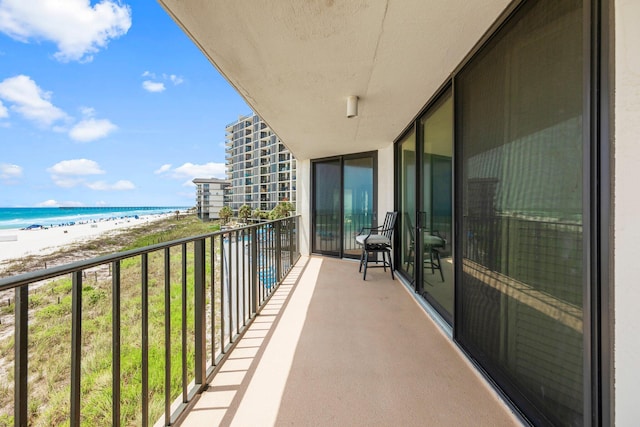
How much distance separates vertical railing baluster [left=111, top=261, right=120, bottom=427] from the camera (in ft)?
3.10

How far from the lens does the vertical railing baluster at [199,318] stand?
4.65 feet

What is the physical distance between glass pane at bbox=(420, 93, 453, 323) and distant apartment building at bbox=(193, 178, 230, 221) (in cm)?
4681

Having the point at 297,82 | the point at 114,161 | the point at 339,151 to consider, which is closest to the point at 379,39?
the point at 297,82

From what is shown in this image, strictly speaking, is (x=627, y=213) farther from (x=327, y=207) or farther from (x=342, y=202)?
(x=327, y=207)

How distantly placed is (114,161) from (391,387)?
52280 millimetres

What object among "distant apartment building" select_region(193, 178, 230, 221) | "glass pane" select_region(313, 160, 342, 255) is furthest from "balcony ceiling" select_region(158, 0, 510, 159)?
"distant apartment building" select_region(193, 178, 230, 221)

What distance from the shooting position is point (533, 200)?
3.78 ft

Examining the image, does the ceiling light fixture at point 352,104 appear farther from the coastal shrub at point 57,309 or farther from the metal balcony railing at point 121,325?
the coastal shrub at point 57,309

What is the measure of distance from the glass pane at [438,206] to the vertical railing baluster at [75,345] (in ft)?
6.77

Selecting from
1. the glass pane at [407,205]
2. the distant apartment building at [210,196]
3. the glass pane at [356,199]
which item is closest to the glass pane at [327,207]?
the glass pane at [356,199]

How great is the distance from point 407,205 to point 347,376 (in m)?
2.36

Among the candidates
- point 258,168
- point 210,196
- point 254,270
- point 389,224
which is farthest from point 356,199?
point 210,196

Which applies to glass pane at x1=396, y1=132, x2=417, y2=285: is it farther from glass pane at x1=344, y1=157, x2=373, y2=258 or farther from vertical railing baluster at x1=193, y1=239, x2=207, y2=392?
vertical railing baluster at x1=193, y1=239, x2=207, y2=392

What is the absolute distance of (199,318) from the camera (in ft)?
4.67
